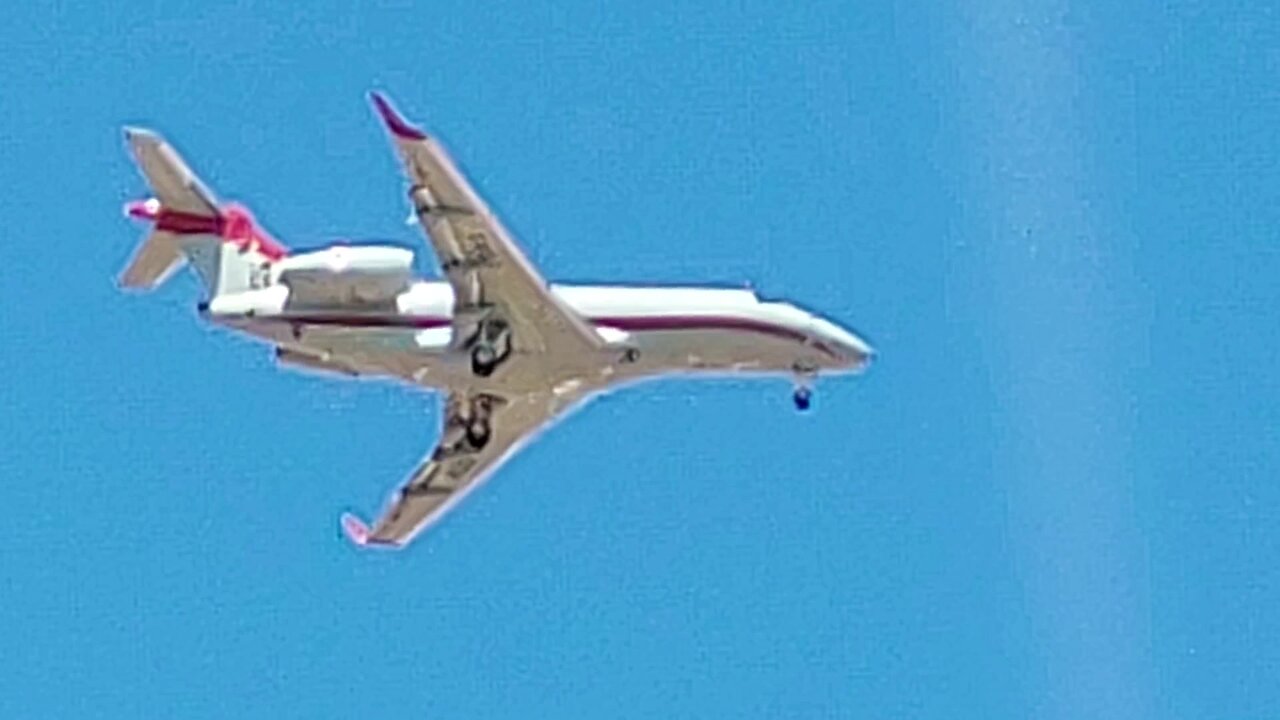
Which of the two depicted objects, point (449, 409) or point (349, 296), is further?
point (449, 409)

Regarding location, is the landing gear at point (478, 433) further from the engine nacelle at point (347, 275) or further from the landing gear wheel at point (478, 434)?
the engine nacelle at point (347, 275)

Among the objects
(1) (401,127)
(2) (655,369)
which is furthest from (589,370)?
(1) (401,127)

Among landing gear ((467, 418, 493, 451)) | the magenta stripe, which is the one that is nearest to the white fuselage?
the magenta stripe

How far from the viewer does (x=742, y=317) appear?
367ft

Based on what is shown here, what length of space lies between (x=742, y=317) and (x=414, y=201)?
11950 millimetres

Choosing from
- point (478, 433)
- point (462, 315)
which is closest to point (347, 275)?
point (462, 315)

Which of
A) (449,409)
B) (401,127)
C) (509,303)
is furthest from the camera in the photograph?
(449,409)

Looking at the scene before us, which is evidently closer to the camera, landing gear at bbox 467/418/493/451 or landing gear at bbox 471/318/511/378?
landing gear at bbox 471/318/511/378

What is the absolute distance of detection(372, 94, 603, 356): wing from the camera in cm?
10438

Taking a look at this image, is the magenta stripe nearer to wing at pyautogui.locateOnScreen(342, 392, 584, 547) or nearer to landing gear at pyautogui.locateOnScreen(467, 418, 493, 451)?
wing at pyautogui.locateOnScreen(342, 392, 584, 547)

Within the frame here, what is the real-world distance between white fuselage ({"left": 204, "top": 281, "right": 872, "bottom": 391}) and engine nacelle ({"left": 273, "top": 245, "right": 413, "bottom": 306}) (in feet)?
1.26

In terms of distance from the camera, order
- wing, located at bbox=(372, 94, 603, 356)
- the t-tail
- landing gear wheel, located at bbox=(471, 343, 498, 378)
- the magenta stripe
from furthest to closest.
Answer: the t-tail < landing gear wheel, located at bbox=(471, 343, 498, 378) < the magenta stripe < wing, located at bbox=(372, 94, 603, 356)

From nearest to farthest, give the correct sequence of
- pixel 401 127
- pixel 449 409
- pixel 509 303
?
pixel 401 127 → pixel 509 303 → pixel 449 409

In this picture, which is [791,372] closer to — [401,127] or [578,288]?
[578,288]
